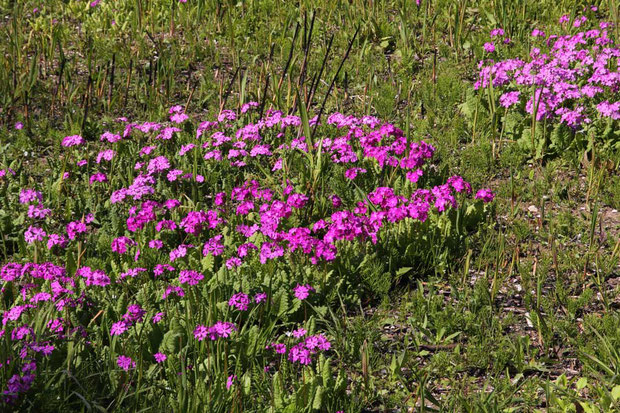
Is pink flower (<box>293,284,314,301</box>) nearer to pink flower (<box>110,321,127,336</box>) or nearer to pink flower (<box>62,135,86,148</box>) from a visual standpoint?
pink flower (<box>110,321,127,336</box>)

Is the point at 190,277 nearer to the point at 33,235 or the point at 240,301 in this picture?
the point at 240,301

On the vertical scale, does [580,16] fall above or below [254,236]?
above

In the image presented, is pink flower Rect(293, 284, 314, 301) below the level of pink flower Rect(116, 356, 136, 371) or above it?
above

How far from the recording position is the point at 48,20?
27.7ft

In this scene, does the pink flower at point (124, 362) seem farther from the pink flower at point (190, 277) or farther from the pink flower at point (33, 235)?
the pink flower at point (33, 235)

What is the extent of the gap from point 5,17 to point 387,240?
6.60m

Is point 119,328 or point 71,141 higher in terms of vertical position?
point 71,141

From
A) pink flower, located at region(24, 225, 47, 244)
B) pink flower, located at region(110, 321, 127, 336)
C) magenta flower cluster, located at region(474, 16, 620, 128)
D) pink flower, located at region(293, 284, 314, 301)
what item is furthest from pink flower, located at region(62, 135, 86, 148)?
magenta flower cluster, located at region(474, 16, 620, 128)

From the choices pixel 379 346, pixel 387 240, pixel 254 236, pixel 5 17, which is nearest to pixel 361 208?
pixel 387 240

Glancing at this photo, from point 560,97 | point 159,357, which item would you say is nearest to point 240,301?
point 159,357

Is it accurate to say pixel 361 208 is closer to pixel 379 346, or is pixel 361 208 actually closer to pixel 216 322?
pixel 379 346

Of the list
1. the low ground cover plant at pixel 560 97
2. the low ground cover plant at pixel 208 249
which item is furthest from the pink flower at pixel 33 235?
the low ground cover plant at pixel 560 97

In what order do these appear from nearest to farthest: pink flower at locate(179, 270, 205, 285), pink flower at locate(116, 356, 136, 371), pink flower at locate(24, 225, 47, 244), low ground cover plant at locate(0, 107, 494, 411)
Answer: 1. pink flower at locate(116, 356, 136, 371)
2. low ground cover plant at locate(0, 107, 494, 411)
3. pink flower at locate(179, 270, 205, 285)
4. pink flower at locate(24, 225, 47, 244)

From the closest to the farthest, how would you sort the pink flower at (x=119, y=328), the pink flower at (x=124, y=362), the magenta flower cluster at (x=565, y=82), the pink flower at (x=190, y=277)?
the pink flower at (x=124, y=362), the pink flower at (x=119, y=328), the pink flower at (x=190, y=277), the magenta flower cluster at (x=565, y=82)
